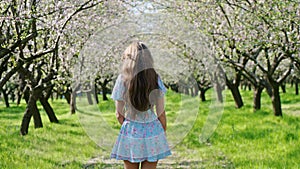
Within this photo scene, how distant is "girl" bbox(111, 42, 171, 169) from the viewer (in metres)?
4.70

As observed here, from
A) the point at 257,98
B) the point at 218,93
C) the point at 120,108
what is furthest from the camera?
the point at 257,98

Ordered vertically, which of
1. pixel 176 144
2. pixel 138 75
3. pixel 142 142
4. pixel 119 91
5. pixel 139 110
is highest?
pixel 138 75

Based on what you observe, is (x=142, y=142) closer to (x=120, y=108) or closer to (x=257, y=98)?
(x=120, y=108)

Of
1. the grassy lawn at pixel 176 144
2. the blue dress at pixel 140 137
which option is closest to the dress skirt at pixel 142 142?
the blue dress at pixel 140 137

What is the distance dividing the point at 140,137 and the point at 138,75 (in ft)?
2.15

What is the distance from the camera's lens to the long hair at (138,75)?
4.66m

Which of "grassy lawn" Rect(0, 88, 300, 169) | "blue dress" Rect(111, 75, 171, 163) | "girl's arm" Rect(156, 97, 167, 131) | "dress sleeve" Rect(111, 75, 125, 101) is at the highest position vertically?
"dress sleeve" Rect(111, 75, 125, 101)

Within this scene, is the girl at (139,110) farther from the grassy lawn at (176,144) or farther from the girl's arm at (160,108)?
the grassy lawn at (176,144)

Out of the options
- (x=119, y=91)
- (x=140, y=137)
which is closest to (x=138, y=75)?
(x=119, y=91)

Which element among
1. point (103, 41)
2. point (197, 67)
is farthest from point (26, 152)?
point (197, 67)

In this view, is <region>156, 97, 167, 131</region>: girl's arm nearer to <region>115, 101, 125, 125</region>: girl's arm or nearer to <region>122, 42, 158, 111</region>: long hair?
<region>122, 42, 158, 111</region>: long hair

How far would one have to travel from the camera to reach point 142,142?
15.7 ft

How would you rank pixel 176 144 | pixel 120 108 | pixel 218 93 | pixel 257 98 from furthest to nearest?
pixel 257 98
pixel 218 93
pixel 176 144
pixel 120 108

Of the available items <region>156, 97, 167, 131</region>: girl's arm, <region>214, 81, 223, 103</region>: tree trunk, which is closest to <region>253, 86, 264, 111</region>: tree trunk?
<region>214, 81, 223, 103</region>: tree trunk
